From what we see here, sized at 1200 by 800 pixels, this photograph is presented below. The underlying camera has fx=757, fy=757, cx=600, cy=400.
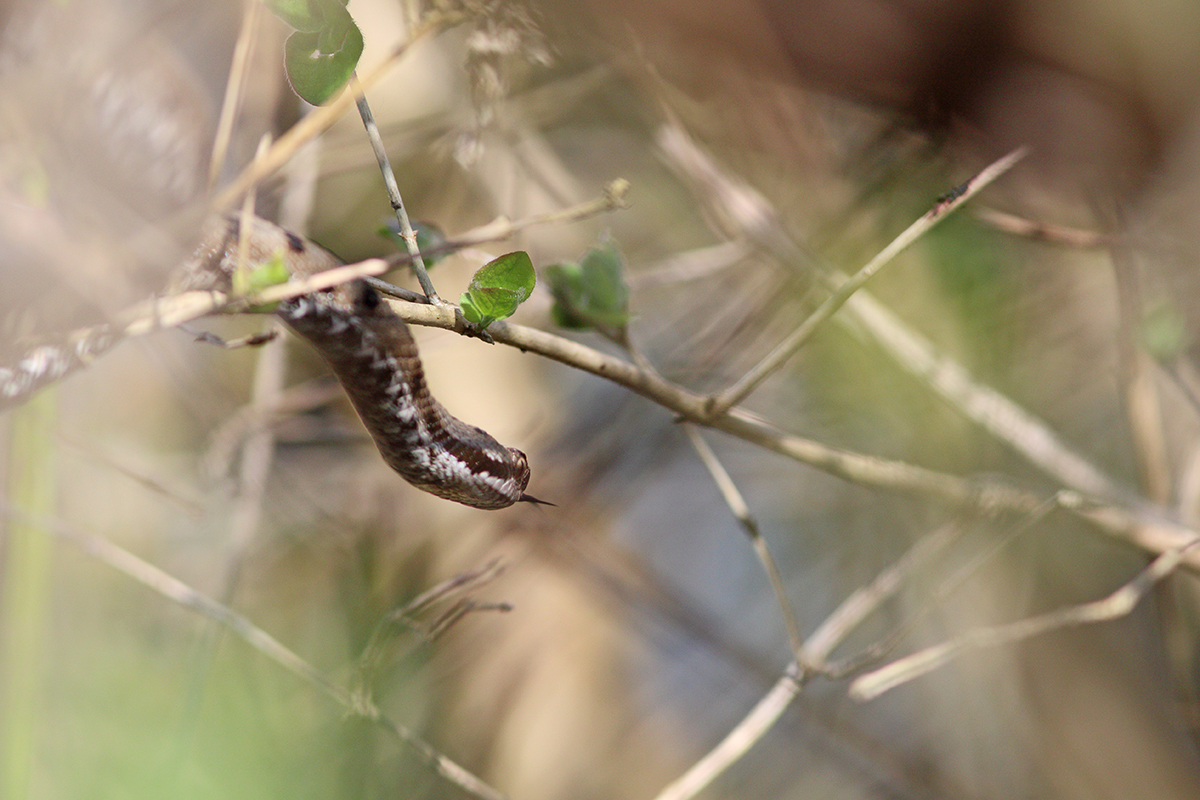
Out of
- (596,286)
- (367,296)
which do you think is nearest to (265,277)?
(367,296)

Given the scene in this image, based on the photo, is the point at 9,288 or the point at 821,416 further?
the point at 821,416

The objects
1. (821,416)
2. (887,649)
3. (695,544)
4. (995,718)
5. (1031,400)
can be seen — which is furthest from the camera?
(695,544)

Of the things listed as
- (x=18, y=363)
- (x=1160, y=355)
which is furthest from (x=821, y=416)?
(x=18, y=363)

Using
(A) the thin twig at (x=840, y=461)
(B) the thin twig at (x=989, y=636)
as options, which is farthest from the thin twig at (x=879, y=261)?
(B) the thin twig at (x=989, y=636)

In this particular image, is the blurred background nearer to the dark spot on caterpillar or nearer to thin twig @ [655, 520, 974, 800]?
thin twig @ [655, 520, 974, 800]

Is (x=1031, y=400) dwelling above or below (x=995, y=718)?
above

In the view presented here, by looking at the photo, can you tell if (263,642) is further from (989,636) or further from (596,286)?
(989,636)

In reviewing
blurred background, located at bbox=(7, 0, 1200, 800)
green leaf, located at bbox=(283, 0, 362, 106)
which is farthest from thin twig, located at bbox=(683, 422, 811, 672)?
green leaf, located at bbox=(283, 0, 362, 106)

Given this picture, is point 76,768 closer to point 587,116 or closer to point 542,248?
point 542,248
